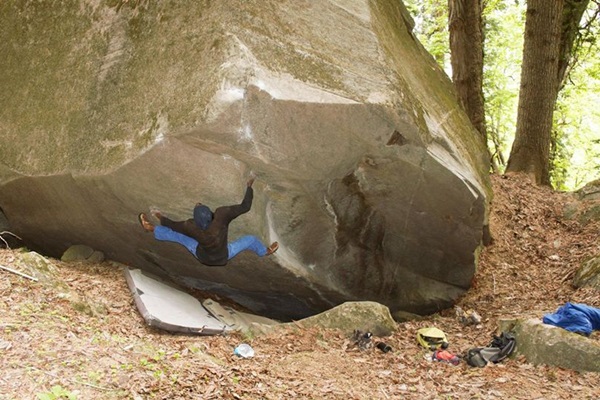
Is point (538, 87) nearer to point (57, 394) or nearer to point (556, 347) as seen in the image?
point (556, 347)

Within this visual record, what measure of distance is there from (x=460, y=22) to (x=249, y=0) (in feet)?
24.4

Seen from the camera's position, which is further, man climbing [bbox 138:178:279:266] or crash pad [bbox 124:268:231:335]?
man climbing [bbox 138:178:279:266]

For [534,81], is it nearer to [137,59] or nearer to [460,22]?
[460,22]

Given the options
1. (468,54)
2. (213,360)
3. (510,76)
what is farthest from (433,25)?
(213,360)

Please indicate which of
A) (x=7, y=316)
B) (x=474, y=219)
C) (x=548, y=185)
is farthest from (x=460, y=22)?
(x=7, y=316)

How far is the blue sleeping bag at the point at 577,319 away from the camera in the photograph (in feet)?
21.2

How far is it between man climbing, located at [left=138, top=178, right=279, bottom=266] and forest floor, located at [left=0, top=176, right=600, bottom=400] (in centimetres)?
96

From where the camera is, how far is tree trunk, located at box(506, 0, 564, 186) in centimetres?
1200

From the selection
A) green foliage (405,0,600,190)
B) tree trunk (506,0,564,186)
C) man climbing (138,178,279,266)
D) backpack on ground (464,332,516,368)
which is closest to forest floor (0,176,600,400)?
backpack on ground (464,332,516,368)

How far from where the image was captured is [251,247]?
785 cm

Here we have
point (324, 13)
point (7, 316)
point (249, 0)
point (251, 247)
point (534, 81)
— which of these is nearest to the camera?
point (7, 316)

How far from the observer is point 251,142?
6742 mm

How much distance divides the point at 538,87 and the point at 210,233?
27.4 feet

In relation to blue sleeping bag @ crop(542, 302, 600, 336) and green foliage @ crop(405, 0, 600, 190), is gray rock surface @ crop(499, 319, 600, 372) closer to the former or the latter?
blue sleeping bag @ crop(542, 302, 600, 336)
